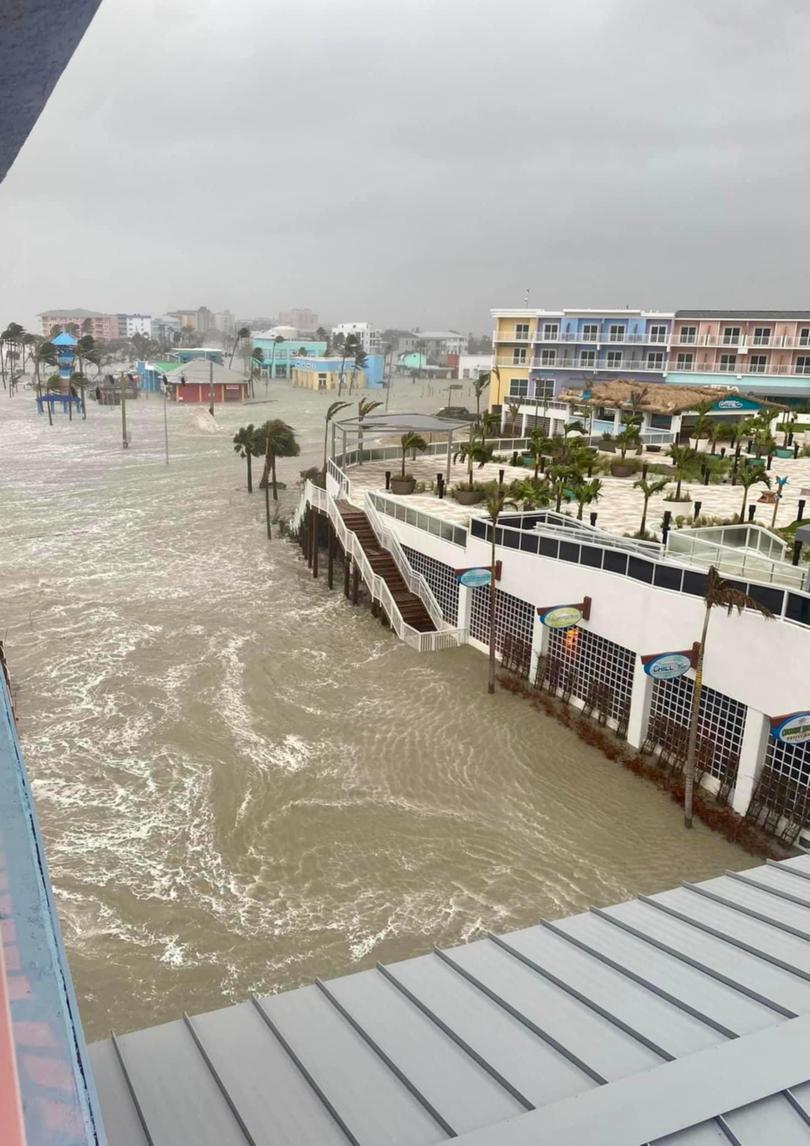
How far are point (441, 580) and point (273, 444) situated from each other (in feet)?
68.4

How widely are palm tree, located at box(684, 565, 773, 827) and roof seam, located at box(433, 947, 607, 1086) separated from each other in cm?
933

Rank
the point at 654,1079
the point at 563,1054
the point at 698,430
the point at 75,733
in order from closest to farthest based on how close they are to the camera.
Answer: the point at 654,1079 → the point at 563,1054 → the point at 75,733 → the point at 698,430

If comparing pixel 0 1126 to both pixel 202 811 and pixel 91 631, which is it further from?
pixel 91 631

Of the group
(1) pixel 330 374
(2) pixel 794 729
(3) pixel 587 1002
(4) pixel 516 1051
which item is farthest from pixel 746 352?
(1) pixel 330 374

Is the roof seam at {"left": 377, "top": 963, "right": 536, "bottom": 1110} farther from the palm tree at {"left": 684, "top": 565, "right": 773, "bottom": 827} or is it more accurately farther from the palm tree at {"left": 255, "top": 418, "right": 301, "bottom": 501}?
the palm tree at {"left": 255, "top": 418, "right": 301, "bottom": 501}

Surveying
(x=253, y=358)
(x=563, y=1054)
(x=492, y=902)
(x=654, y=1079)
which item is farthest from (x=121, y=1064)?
(x=253, y=358)

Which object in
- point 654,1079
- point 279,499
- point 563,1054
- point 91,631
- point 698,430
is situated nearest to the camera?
point 654,1079

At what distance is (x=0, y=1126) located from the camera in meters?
1.70

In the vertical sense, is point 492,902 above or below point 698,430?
below

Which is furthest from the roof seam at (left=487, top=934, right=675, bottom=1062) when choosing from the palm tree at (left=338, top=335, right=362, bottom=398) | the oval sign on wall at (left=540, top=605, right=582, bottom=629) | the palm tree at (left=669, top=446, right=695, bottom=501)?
the palm tree at (left=338, top=335, right=362, bottom=398)

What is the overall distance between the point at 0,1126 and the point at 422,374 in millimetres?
199514

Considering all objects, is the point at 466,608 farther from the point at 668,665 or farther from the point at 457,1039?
the point at 457,1039

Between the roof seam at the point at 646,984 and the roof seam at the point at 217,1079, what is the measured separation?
2.98 m

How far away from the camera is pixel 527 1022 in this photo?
18.0 feet
